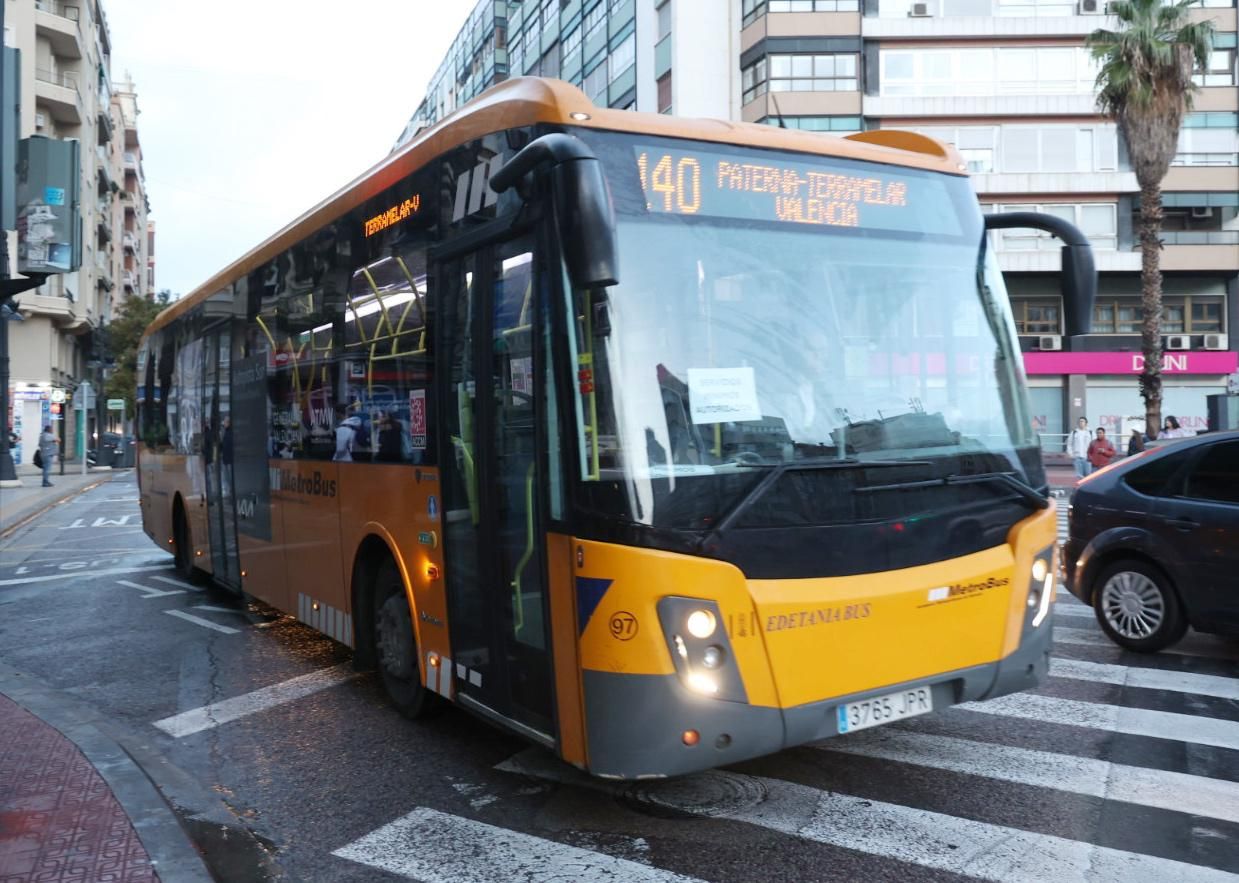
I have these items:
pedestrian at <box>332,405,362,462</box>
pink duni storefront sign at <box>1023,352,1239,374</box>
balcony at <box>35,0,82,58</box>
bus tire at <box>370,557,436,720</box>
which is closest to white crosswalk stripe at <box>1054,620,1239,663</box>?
bus tire at <box>370,557,436,720</box>

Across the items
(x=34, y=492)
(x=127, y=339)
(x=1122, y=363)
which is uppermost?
(x=127, y=339)

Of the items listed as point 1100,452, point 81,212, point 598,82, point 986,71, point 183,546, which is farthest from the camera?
point 598,82

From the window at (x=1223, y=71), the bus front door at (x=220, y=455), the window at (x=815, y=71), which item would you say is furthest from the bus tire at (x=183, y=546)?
the window at (x=1223, y=71)

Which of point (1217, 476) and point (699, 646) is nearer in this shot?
point (699, 646)

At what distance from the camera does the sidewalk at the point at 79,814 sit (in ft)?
14.4

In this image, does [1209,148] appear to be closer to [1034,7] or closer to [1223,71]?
[1223,71]

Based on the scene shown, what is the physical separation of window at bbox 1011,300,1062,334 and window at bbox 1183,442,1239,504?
3697 centimetres

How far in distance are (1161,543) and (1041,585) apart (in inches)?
117

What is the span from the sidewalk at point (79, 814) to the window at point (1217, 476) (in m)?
6.59

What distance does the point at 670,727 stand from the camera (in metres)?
4.34

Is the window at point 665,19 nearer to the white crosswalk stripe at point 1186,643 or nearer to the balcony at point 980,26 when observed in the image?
the balcony at point 980,26

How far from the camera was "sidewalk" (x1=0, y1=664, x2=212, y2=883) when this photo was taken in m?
4.38

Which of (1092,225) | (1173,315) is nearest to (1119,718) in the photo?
(1092,225)

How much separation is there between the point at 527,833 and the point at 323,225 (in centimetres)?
447
